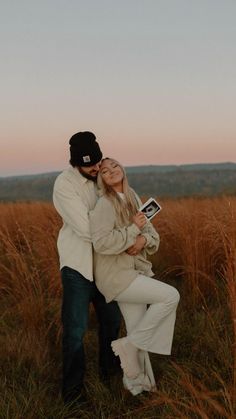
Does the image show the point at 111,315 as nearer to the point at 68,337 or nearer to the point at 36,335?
the point at 68,337

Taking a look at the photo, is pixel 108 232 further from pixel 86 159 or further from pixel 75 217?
pixel 86 159

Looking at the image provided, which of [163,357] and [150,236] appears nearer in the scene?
[150,236]

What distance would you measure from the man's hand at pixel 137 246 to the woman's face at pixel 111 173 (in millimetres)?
338

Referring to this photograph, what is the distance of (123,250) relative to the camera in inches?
110

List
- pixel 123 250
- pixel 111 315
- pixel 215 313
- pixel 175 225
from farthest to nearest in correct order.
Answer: pixel 175 225 < pixel 215 313 < pixel 111 315 < pixel 123 250

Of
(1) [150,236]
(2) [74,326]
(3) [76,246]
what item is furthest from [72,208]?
(2) [74,326]

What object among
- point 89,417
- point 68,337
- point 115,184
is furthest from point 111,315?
point 115,184

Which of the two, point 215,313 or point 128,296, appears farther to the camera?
point 215,313

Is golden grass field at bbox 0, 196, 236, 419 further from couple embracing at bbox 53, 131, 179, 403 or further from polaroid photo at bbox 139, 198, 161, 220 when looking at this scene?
polaroid photo at bbox 139, 198, 161, 220

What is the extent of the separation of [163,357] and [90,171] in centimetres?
147

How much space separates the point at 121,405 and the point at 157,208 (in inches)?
45.9

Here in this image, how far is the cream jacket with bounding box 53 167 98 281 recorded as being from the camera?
114 inches

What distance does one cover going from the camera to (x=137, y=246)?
288 cm

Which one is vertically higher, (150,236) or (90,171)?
(90,171)
